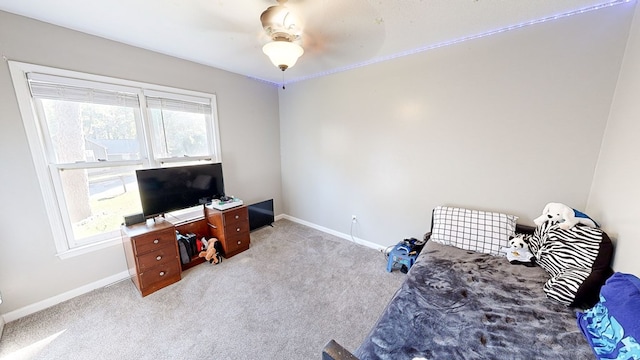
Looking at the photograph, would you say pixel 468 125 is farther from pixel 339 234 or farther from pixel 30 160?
pixel 30 160

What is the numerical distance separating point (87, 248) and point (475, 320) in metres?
3.27

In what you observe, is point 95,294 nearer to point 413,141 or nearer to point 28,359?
point 28,359

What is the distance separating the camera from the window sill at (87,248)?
2014mm

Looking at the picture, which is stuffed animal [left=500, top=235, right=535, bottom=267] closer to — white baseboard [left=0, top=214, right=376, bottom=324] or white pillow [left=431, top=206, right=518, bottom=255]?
white pillow [left=431, top=206, right=518, bottom=255]

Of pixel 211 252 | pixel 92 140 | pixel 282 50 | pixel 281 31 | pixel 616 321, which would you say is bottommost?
pixel 211 252

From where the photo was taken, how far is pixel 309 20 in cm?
170

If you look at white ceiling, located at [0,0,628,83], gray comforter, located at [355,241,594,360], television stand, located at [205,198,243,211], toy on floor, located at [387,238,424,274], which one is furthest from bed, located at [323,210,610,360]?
television stand, located at [205,198,243,211]

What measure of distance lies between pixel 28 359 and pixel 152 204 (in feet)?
4.21

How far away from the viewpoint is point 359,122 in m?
2.88

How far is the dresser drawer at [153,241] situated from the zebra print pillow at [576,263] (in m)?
3.08

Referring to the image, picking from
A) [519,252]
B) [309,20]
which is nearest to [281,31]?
[309,20]

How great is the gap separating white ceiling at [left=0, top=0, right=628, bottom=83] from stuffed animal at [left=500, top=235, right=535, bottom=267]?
1.78 m

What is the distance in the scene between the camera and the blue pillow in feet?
2.96

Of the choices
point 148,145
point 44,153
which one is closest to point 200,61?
point 148,145
